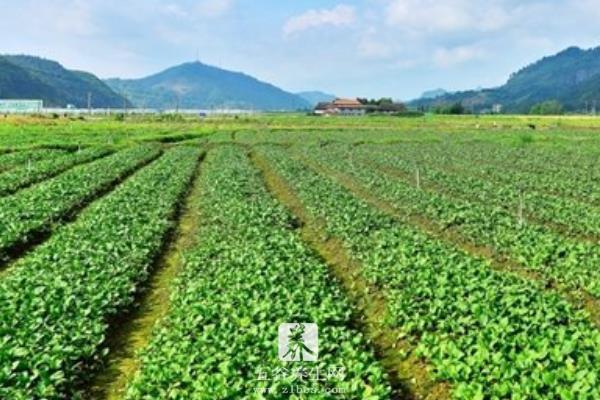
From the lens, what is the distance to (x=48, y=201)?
79.4 feet

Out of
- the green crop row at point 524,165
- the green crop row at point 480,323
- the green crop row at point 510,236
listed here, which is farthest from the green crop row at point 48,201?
the green crop row at point 524,165

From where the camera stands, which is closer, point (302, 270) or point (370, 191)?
point (302, 270)

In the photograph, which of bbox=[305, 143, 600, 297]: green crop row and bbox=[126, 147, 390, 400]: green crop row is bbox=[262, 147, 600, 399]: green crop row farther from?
bbox=[305, 143, 600, 297]: green crop row

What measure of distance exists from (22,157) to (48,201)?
21858 mm

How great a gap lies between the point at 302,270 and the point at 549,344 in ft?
21.1

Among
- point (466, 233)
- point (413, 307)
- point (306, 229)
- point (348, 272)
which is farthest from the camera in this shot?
point (306, 229)

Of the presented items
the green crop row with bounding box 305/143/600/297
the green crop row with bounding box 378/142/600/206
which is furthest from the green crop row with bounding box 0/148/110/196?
the green crop row with bounding box 378/142/600/206

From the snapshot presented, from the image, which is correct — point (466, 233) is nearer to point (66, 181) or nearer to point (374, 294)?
point (374, 294)

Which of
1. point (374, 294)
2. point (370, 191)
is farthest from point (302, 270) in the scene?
point (370, 191)

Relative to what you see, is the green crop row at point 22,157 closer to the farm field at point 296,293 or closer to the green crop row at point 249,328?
the farm field at point 296,293

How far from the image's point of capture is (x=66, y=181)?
3011 centimetres

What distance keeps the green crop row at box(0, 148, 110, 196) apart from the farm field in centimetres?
95

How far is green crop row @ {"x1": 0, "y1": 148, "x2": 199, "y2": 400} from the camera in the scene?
9320 millimetres

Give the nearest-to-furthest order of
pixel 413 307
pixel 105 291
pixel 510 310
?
pixel 510 310, pixel 413 307, pixel 105 291
